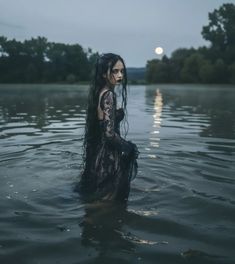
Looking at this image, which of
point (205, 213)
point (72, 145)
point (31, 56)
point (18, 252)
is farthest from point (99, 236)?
point (31, 56)

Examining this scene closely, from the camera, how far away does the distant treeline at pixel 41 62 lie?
133250mm

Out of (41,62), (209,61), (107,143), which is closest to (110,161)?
(107,143)

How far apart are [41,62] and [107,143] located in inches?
5338

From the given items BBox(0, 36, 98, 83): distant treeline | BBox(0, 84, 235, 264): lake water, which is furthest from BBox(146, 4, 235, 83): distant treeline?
BBox(0, 84, 235, 264): lake water

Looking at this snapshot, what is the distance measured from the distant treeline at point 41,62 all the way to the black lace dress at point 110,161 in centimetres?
12555

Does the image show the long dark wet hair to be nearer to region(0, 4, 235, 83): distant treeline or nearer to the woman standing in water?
the woman standing in water

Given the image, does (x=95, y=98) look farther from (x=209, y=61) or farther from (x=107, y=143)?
(x=209, y=61)

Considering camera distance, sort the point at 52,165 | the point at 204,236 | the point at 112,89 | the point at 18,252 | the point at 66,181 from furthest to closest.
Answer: the point at 52,165 < the point at 66,181 < the point at 112,89 < the point at 204,236 < the point at 18,252

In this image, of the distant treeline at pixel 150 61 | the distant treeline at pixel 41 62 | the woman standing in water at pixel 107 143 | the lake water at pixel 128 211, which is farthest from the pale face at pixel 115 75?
the distant treeline at pixel 41 62

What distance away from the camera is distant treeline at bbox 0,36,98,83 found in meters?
133

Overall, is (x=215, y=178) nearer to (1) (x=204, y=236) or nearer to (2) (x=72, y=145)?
(1) (x=204, y=236)

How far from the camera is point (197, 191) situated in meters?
7.68

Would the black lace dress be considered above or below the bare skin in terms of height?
below

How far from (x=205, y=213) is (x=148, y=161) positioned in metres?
3.59
